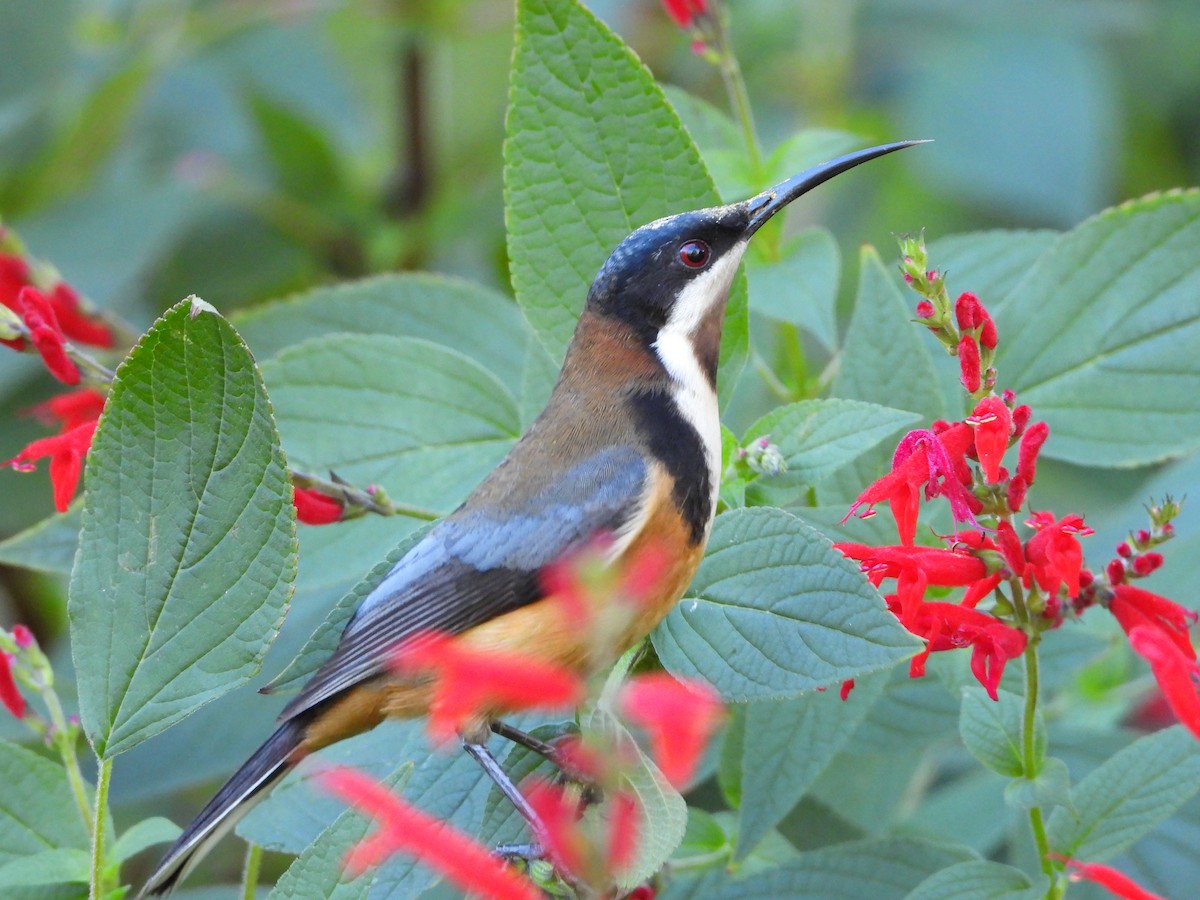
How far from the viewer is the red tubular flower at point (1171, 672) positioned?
134cm

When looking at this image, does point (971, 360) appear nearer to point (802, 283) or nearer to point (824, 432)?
point (824, 432)

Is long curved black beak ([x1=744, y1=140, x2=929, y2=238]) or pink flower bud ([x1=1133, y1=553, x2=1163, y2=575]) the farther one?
long curved black beak ([x1=744, y1=140, x2=929, y2=238])

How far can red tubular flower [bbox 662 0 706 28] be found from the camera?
7.48 ft

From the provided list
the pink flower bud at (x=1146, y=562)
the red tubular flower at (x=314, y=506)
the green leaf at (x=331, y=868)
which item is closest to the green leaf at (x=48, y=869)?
the green leaf at (x=331, y=868)

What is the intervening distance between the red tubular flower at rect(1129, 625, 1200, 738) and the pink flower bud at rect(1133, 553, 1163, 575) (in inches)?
4.2

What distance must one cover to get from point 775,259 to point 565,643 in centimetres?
81

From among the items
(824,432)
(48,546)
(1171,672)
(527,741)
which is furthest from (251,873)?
(1171,672)

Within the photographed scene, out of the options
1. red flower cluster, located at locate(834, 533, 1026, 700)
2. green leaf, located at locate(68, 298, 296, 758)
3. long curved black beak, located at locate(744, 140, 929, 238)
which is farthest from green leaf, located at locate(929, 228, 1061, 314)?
green leaf, located at locate(68, 298, 296, 758)

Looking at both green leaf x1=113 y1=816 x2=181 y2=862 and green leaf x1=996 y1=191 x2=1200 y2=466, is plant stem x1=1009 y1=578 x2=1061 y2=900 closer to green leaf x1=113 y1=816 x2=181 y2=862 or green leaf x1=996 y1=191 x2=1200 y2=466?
green leaf x1=996 y1=191 x2=1200 y2=466

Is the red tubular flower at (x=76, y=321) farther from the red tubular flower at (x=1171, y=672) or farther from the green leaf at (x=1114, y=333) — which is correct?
the red tubular flower at (x=1171, y=672)

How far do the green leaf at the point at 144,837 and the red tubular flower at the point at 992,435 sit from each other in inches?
42.7

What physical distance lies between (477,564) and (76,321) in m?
1.02

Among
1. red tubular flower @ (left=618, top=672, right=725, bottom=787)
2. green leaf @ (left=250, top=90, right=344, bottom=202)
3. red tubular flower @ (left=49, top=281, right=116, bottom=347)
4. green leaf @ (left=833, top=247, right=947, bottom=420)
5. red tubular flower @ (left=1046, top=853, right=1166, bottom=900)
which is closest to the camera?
red tubular flower @ (left=618, top=672, right=725, bottom=787)

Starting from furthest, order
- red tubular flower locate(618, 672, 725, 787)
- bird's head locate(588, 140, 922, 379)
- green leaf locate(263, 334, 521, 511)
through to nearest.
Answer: green leaf locate(263, 334, 521, 511), bird's head locate(588, 140, 922, 379), red tubular flower locate(618, 672, 725, 787)
